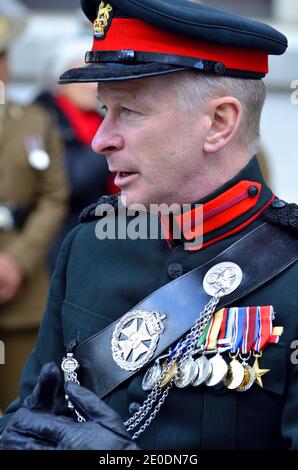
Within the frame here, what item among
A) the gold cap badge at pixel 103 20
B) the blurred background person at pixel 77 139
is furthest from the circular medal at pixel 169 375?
the blurred background person at pixel 77 139

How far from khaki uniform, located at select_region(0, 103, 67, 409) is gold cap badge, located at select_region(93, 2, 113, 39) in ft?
7.68

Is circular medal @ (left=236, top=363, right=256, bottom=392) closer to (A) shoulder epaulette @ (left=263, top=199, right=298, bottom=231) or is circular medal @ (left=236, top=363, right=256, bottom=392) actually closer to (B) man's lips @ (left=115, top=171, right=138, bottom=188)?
(A) shoulder epaulette @ (left=263, top=199, right=298, bottom=231)

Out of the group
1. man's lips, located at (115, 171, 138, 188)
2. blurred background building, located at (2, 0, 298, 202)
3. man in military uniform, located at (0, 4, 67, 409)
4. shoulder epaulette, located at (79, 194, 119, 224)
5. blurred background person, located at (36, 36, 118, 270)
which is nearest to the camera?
man's lips, located at (115, 171, 138, 188)

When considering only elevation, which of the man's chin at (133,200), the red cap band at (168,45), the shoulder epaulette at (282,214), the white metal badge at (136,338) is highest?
the red cap band at (168,45)

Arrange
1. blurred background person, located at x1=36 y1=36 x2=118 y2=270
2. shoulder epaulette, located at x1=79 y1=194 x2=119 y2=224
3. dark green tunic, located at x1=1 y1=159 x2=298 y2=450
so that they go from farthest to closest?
1. blurred background person, located at x1=36 y1=36 x2=118 y2=270
2. shoulder epaulette, located at x1=79 y1=194 x2=119 y2=224
3. dark green tunic, located at x1=1 y1=159 x2=298 y2=450

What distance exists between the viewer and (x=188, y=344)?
251 centimetres

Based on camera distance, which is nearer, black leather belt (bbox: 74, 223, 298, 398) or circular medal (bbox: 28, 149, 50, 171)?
black leather belt (bbox: 74, 223, 298, 398)

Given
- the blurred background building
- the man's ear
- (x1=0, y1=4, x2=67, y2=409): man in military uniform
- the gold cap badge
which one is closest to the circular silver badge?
the man's ear

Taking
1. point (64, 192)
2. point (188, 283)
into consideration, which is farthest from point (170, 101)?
point (64, 192)

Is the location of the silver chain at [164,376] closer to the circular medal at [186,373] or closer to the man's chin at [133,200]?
the circular medal at [186,373]

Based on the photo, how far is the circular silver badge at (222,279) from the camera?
250cm

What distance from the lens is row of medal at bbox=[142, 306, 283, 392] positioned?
7.94ft

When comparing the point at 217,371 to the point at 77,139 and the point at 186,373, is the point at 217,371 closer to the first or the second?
the point at 186,373

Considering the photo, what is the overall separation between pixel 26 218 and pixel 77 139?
476mm
